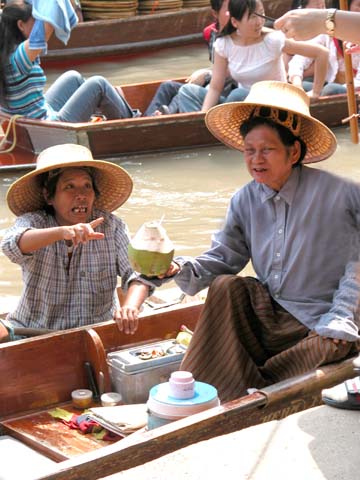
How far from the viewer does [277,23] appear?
3348mm

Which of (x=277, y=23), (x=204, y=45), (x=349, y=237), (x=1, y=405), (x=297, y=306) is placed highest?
(x=277, y=23)

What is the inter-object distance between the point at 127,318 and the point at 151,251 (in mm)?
441

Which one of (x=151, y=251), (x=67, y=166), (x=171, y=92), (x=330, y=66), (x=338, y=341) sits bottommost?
(x=171, y=92)

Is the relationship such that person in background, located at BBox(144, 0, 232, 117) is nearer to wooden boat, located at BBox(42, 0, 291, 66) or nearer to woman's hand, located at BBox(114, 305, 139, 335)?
wooden boat, located at BBox(42, 0, 291, 66)

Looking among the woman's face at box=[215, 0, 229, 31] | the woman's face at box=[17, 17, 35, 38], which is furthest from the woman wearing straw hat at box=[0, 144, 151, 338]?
the woman's face at box=[215, 0, 229, 31]

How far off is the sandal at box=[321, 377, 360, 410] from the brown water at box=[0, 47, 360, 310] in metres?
2.93

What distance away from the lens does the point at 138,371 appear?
3580 millimetres

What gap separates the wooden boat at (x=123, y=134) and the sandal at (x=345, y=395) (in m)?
4.58

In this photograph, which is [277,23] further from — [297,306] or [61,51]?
[61,51]

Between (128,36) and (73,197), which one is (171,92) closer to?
(73,197)

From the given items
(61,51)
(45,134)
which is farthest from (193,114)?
(61,51)

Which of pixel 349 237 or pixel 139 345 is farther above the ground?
pixel 349 237

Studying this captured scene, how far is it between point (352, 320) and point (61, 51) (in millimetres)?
10440

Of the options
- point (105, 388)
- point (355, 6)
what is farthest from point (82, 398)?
point (355, 6)
